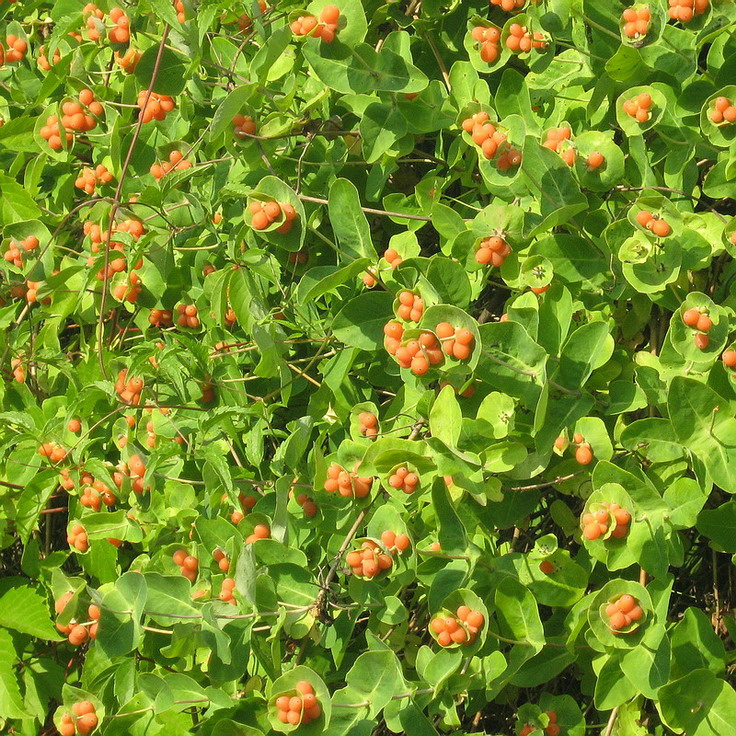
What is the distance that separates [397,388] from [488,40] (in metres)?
0.75

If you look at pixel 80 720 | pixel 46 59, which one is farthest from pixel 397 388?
pixel 46 59

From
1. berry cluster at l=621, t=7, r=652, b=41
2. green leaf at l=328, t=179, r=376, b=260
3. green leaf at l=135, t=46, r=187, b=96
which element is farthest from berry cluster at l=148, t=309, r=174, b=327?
berry cluster at l=621, t=7, r=652, b=41

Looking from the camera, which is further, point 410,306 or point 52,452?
point 52,452

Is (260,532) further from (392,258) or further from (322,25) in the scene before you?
(322,25)

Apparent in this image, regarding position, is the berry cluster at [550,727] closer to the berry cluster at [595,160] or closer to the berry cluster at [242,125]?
the berry cluster at [595,160]

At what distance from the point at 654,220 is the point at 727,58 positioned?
1.07ft

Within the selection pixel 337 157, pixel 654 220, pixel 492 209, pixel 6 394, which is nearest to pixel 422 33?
pixel 337 157

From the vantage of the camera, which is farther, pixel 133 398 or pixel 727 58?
pixel 133 398

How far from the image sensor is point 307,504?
180 centimetres

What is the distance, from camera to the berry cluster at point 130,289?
222cm

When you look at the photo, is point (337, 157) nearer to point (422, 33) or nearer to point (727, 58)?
point (422, 33)

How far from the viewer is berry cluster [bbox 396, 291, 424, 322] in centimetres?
157

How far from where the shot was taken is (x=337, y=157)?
2.11 meters

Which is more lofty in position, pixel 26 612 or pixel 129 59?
pixel 129 59
